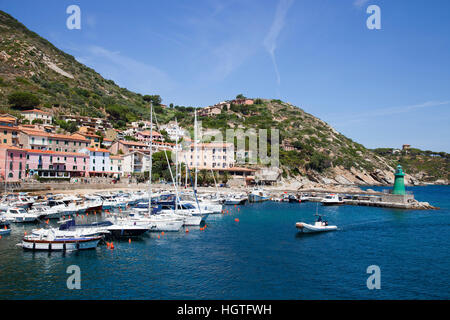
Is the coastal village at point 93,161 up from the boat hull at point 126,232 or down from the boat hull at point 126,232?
up

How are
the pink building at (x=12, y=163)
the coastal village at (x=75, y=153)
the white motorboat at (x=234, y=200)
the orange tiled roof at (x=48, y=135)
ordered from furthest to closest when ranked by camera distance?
1. the orange tiled roof at (x=48, y=135)
2. the coastal village at (x=75, y=153)
3. the white motorboat at (x=234, y=200)
4. the pink building at (x=12, y=163)

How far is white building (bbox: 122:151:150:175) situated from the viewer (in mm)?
85625

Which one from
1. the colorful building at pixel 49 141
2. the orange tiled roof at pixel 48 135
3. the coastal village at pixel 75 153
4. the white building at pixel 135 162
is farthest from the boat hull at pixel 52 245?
the white building at pixel 135 162

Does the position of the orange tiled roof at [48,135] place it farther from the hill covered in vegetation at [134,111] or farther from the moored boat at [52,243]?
the moored boat at [52,243]

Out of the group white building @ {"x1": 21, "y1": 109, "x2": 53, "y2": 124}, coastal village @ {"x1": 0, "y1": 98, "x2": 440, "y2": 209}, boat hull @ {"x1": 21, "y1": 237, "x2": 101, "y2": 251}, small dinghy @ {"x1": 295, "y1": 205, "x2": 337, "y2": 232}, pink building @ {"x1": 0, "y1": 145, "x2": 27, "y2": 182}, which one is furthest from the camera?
white building @ {"x1": 21, "y1": 109, "x2": 53, "y2": 124}

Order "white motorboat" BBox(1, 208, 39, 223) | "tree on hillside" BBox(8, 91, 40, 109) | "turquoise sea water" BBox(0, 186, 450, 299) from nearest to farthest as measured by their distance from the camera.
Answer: "turquoise sea water" BBox(0, 186, 450, 299), "white motorboat" BBox(1, 208, 39, 223), "tree on hillside" BBox(8, 91, 40, 109)

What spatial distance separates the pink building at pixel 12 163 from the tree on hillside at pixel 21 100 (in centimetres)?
4729

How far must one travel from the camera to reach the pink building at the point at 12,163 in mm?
58469

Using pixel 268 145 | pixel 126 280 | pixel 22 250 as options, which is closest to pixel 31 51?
pixel 268 145

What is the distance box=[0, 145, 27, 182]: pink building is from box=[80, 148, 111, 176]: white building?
1582 centimetres

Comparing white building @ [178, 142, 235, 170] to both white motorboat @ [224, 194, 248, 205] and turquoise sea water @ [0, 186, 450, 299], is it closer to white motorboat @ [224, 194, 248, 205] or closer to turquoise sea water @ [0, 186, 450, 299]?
white motorboat @ [224, 194, 248, 205]

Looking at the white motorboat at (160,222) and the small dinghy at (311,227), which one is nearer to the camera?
the white motorboat at (160,222)

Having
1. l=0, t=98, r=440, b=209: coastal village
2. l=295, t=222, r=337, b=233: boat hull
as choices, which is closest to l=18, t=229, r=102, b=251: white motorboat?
l=0, t=98, r=440, b=209: coastal village
